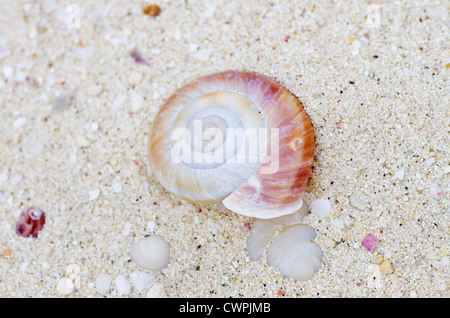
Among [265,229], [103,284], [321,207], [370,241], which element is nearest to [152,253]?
[103,284]

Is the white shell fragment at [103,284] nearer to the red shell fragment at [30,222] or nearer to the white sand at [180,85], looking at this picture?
the white sand at [180,85]

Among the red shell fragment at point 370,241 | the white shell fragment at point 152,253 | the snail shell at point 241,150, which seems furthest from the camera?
the white shell fragment at point 152,253

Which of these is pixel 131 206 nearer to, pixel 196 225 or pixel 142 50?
pixel 196 225

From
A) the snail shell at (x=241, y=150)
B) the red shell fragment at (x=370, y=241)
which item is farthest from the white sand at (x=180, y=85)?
the snail shell at (x=241, y=150)

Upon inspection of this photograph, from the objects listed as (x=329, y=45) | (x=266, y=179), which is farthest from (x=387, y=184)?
(x=329, y=45)

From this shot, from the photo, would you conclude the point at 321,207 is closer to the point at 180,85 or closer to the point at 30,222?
the point at 180,85
